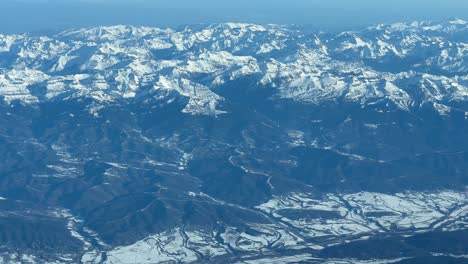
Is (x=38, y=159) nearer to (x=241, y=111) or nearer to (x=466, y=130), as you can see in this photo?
(x=241, y=111)

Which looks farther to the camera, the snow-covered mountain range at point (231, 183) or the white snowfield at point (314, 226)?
the snow-covered mountain range at point (231, 183)

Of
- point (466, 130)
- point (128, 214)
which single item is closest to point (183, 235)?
point (128, 214)

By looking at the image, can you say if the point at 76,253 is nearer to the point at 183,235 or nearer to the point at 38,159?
the point at 183,235

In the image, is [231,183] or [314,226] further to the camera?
[231,183]

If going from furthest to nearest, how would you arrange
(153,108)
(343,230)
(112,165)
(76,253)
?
(153,108) → (112,165) → (343,230) → (76,253)

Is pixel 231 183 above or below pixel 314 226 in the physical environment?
above

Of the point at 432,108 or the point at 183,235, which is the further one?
the point at 432,108

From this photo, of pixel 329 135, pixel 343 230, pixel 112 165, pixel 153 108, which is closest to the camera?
pixel 343 230

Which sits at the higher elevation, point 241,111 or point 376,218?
point 241,111

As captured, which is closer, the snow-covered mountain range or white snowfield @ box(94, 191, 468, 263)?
white snowfield @ box(94, 191, 468, 263)

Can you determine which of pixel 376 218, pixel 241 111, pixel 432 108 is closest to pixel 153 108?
pixel 241 111
